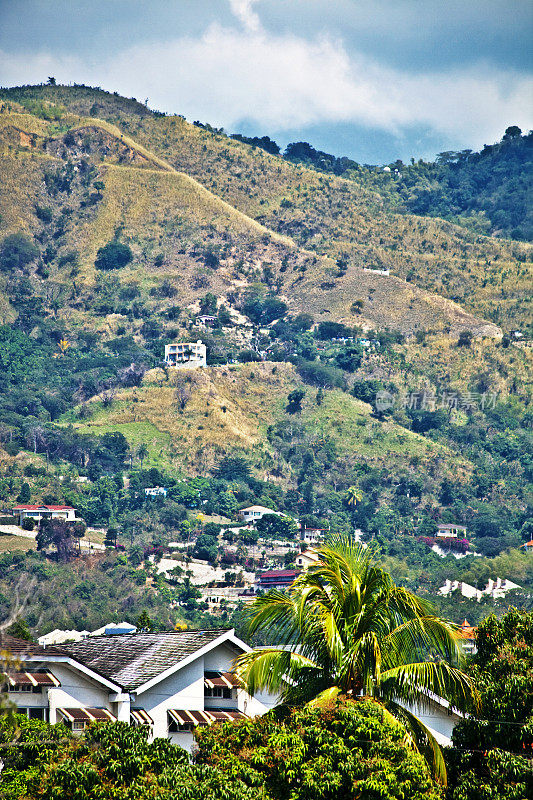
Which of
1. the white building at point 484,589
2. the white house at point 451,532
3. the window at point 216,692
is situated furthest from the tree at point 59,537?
the window at point 216,692

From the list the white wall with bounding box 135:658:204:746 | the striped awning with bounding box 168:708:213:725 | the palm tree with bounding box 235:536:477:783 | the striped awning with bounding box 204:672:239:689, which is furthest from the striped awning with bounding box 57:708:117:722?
the palm tree with bounding box 235:536:477:783

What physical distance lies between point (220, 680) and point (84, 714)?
3.37 metres

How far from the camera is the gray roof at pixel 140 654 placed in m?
29.0

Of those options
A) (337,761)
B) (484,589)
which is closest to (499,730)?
(337,761)

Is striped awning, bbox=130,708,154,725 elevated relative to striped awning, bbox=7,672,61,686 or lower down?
lower down

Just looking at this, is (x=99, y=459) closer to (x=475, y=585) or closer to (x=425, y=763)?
(x=475, y=585)

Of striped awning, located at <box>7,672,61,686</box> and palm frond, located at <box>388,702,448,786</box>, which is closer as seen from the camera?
palm frond, located at <box>388,702,448,786</box>

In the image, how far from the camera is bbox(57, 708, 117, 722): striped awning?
2766 centimetres

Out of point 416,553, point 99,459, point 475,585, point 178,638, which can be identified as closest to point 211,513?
point 99,459

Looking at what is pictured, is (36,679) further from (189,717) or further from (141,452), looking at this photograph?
(141,452)

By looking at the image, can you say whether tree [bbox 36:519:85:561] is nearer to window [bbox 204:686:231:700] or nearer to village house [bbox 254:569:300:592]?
village house [bbox 254:569:300:592]

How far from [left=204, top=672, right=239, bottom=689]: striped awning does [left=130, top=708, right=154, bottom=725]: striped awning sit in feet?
5.28

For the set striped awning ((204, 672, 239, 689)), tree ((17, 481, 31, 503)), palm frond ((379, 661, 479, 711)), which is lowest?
tree ((17, 481, 31, 503))

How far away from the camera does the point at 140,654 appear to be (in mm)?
30609
